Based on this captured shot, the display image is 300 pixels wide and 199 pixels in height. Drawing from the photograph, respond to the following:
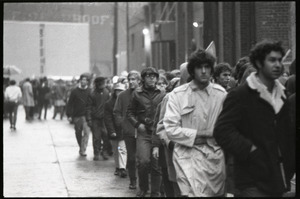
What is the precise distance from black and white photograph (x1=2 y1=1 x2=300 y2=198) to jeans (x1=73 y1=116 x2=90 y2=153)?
2 centimetres

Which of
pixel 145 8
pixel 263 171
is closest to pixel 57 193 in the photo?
pixel 263 171

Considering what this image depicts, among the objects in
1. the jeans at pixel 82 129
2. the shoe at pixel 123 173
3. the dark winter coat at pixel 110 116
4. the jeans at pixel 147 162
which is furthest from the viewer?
the jeans at pixel 82 129

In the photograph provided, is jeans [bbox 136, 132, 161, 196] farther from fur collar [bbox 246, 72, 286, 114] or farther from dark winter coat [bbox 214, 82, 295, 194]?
fur collar [bbox 246, 72, 286, 114]

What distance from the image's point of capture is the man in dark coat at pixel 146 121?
27.0 ft

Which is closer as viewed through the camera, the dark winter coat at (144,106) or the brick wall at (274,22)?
the dark winter coat at (144,106)

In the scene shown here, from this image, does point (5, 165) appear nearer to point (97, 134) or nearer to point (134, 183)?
point (97, 134)

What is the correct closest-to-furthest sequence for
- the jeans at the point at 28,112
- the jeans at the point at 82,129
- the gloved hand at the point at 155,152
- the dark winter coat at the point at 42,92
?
1. the gloved hand at the point at 155,152
2. the jeans at the point at 82,129
3. the jeans at the point at 28,112
4. the dark winter coat at the point at 42,92

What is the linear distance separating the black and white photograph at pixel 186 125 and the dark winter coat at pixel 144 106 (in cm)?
1

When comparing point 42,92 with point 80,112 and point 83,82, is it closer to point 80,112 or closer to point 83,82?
point 83,82

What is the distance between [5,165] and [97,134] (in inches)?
76.9

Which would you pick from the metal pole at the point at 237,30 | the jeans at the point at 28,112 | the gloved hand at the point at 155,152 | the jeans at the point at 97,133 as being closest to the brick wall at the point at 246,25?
the metal pole at the point at 237,30

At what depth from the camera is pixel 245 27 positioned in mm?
16984

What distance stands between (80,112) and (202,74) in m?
8.81

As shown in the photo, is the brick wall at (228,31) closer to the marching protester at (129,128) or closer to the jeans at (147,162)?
the marching protester at (129,128)
